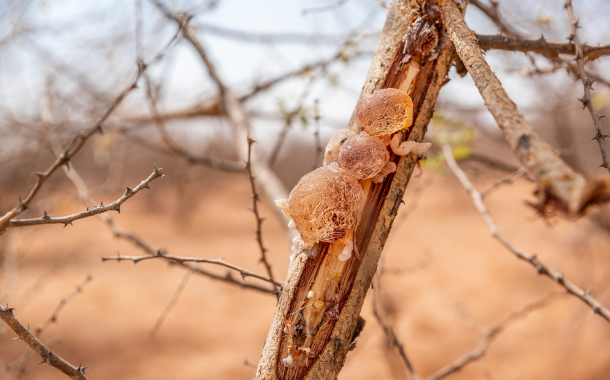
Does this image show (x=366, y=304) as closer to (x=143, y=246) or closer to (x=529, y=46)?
(x=143, y=246)

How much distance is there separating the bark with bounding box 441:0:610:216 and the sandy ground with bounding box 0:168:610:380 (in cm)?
173

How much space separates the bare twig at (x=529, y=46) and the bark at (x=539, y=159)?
0.37 metres

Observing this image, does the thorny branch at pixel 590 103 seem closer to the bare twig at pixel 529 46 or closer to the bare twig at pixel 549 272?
the bare twig at pixel 529 46

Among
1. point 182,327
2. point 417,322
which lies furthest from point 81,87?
point 417,322

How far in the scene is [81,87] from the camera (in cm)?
326

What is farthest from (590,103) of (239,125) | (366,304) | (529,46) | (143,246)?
(366,304)

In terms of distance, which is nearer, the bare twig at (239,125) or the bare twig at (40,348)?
the bare twig at (40,348)

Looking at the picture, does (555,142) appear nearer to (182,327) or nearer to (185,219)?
(182,327)

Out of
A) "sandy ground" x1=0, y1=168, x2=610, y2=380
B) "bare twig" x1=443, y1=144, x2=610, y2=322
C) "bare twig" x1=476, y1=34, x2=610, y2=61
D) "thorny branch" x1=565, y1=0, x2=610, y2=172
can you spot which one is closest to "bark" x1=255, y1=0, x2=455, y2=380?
"bare twig" x1=476, y1=34, x2=610, y2=61

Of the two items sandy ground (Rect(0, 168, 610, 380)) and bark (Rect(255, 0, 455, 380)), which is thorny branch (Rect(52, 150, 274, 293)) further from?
sandy ground (Rect(0, 168, 610, 380))

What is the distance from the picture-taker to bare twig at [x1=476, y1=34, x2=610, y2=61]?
2.79 feet

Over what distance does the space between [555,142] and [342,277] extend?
3.47 metres

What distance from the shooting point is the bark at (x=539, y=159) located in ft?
1.19

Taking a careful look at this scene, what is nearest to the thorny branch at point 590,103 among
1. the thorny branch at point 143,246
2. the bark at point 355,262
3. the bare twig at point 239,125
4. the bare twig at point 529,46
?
the bare twig at point 529,46
